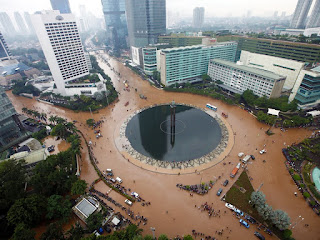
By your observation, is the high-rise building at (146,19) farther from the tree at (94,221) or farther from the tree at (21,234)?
the tree at (21,234)

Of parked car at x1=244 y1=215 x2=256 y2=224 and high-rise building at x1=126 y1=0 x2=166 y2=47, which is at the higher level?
high-rise building at x1=126 y1=0 x2=166 y2=47

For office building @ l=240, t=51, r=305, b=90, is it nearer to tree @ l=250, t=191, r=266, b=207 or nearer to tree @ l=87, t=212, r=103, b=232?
tree @ l=250, t=191, r=266, b=207

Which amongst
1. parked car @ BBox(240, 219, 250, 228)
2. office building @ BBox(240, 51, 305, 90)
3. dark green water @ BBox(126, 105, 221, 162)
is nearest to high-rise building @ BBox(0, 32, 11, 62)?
dark green water @ BBox(126, 105, 221, 162)

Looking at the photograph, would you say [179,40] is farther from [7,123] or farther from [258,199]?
[258,199]

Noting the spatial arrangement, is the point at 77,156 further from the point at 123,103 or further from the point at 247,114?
the point at 247,114

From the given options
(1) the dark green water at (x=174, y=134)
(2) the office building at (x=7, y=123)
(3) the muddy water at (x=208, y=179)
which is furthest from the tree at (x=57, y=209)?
(2) the office building at (x=7, y=123)
